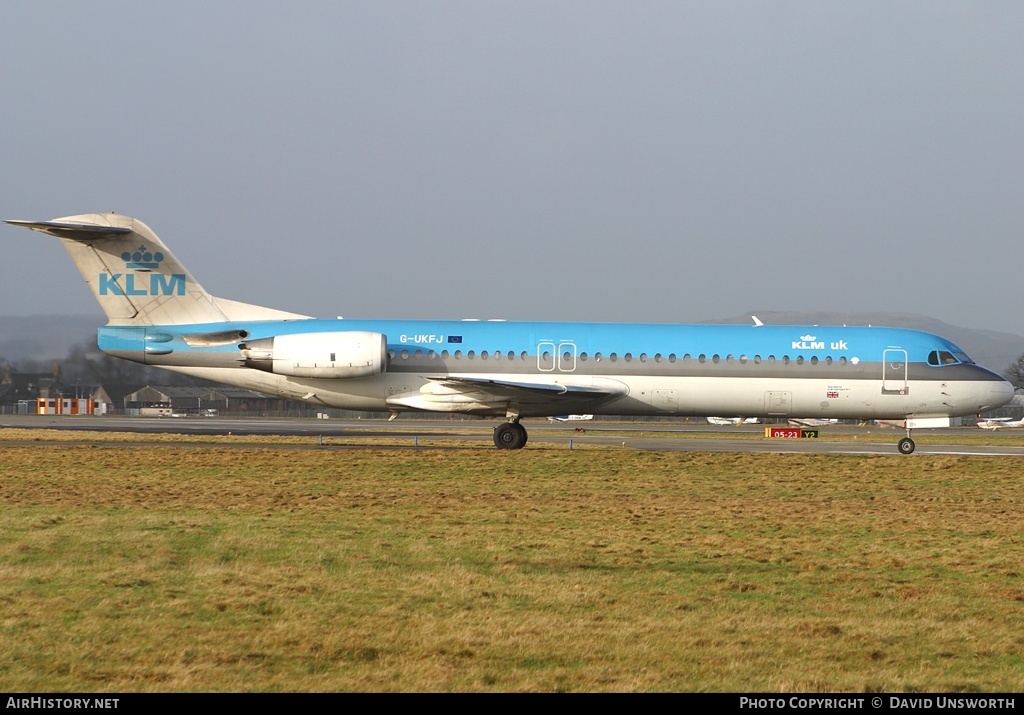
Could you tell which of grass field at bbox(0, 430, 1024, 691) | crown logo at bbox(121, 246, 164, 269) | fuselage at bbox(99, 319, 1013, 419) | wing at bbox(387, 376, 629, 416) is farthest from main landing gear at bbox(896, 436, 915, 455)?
crown logo at bbox(121, 246, 164, 269)

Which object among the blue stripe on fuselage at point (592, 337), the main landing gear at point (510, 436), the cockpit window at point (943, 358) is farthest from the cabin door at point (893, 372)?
the main landing gear at point (510, 436)

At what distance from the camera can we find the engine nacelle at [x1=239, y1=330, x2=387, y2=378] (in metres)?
29.7

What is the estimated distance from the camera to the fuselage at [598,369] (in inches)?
1195

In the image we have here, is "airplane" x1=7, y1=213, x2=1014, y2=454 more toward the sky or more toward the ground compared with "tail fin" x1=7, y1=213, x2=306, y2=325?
more toward the ground

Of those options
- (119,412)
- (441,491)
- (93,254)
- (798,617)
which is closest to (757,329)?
(441,491)

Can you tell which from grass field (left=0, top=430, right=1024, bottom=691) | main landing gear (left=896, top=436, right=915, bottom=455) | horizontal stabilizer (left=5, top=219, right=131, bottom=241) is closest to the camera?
grass field (left=0, top=430, right=1024, bottom=691)

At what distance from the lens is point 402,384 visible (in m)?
30.5

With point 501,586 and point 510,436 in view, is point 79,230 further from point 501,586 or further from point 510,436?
point 501,586

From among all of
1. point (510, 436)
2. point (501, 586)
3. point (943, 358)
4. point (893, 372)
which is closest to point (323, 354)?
point (510, 436)

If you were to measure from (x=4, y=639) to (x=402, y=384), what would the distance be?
73.5 ft

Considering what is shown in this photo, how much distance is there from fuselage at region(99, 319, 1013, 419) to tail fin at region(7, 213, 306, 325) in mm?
446

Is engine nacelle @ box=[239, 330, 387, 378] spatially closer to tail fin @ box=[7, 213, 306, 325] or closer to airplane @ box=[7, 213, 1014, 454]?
airplane @ box=[7, 213, 1014, 454]

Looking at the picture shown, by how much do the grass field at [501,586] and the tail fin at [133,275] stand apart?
32.5 feet
